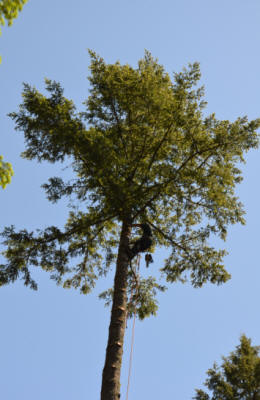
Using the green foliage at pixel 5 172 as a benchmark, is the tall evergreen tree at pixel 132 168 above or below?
above

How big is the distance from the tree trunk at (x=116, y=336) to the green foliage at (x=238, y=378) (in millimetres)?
8202

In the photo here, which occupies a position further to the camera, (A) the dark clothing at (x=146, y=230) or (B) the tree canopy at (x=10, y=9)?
(A) the dark clothing at (x=146, y=230)

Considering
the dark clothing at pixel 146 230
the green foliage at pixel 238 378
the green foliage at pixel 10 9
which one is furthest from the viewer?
the green foliage at pixel 238 378

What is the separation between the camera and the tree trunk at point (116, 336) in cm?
764

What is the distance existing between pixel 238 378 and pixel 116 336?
8.71 meters

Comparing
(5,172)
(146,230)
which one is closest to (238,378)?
(146,230)

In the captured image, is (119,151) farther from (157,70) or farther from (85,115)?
(157,70)

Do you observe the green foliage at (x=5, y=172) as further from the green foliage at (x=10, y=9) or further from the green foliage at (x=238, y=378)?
the green foliage at (x=238, y=378)

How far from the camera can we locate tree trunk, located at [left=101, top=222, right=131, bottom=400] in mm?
7643

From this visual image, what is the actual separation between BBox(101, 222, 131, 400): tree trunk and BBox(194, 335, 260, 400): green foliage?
8.20 metres

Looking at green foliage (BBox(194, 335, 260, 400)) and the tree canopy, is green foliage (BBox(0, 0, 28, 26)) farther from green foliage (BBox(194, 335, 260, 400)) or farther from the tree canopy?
green foliage (BBox(194, 335, 260, 400))

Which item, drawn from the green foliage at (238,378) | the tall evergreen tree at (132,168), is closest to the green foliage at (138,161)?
the tall evergreen tree at (132,168)

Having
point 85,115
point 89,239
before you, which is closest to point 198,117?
point 85,115

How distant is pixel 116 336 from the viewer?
8344mm
